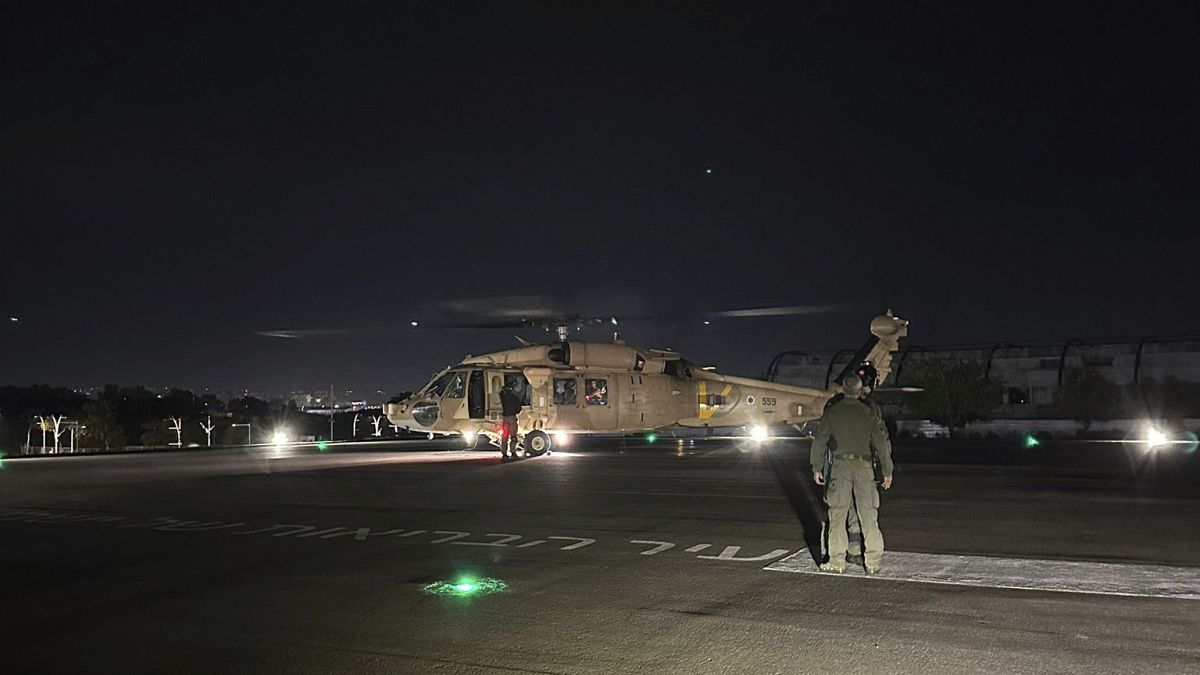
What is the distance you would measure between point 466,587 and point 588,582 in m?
1.14

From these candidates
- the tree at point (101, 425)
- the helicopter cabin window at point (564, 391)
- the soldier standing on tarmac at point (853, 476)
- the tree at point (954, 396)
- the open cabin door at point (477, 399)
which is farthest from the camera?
the tree at point (101, 425)

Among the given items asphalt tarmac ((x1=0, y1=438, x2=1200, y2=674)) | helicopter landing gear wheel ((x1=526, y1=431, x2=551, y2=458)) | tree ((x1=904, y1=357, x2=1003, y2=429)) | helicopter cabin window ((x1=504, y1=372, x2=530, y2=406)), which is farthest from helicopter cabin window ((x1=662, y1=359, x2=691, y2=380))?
tree ((x1=904, y1=357, x2=1003, y2=429))

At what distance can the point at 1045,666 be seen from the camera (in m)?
5.88

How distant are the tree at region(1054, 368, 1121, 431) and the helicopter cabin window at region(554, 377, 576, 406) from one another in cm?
4973

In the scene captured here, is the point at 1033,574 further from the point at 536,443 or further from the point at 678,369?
the point at 678,369

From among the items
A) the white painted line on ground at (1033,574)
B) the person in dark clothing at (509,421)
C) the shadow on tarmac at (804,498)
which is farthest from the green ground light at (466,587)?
the person in dark clothing at (509,421)

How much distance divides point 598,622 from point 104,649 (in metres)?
3.53

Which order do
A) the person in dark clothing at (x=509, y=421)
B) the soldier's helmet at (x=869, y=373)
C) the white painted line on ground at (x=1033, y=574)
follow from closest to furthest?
the white painted line on ground at (x=1033, y=574)
the person in dark clothing at (x=509, y=421)
the soldier's helmet at (x=869, y=373)

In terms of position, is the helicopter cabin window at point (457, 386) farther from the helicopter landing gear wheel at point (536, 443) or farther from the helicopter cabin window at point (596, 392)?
the helicopter cabin window at point (596, 392)

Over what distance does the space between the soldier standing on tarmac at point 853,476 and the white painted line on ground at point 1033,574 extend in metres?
0.26

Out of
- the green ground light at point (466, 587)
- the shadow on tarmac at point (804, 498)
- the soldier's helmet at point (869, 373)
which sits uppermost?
the soldier's helmet at point (869, 373)

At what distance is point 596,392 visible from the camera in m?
29.7

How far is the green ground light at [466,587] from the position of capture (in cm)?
834

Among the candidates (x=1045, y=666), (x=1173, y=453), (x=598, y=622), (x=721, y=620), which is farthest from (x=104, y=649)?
(x=1173, y=453)
